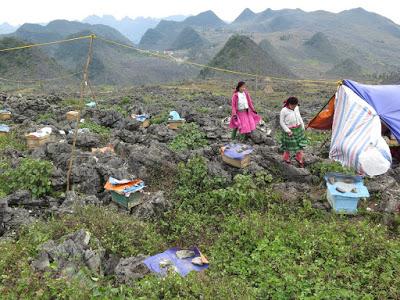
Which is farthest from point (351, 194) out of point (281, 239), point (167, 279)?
point (167, 279)

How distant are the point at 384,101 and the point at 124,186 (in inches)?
178

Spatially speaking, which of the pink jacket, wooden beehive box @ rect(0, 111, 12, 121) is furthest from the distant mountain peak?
the pink jacket

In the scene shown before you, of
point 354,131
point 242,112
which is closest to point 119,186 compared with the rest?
point 242,112

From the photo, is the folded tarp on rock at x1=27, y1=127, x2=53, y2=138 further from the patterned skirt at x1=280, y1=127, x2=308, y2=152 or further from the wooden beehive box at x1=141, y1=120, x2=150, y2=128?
the patterned skirt at x1=280, y1=127, x2=308, y2=152

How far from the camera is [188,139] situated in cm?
888

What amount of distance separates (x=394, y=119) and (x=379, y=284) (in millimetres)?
3163

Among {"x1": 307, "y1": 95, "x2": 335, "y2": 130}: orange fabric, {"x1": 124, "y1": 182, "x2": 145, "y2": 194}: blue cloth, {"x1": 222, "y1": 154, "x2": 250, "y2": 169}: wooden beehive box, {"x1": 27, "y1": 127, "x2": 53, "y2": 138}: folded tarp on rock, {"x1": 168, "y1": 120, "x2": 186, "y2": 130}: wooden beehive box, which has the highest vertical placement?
{"x1": 307, "y1": 95, "x2": 335, "y2": 130}: orange fabric

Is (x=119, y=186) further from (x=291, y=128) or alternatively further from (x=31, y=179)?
(x=291, y=128)

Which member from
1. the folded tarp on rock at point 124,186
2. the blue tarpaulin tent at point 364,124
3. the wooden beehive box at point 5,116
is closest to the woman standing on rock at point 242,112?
the blue tarpaulin tent at point 364,124

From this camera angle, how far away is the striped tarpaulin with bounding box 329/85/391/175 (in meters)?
5.64

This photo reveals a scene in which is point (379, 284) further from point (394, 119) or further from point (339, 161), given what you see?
point (394, 119)

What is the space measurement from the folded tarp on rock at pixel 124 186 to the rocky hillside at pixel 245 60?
169 ft

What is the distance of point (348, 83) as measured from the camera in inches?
259

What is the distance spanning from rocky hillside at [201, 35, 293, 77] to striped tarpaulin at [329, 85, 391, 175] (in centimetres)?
5032
